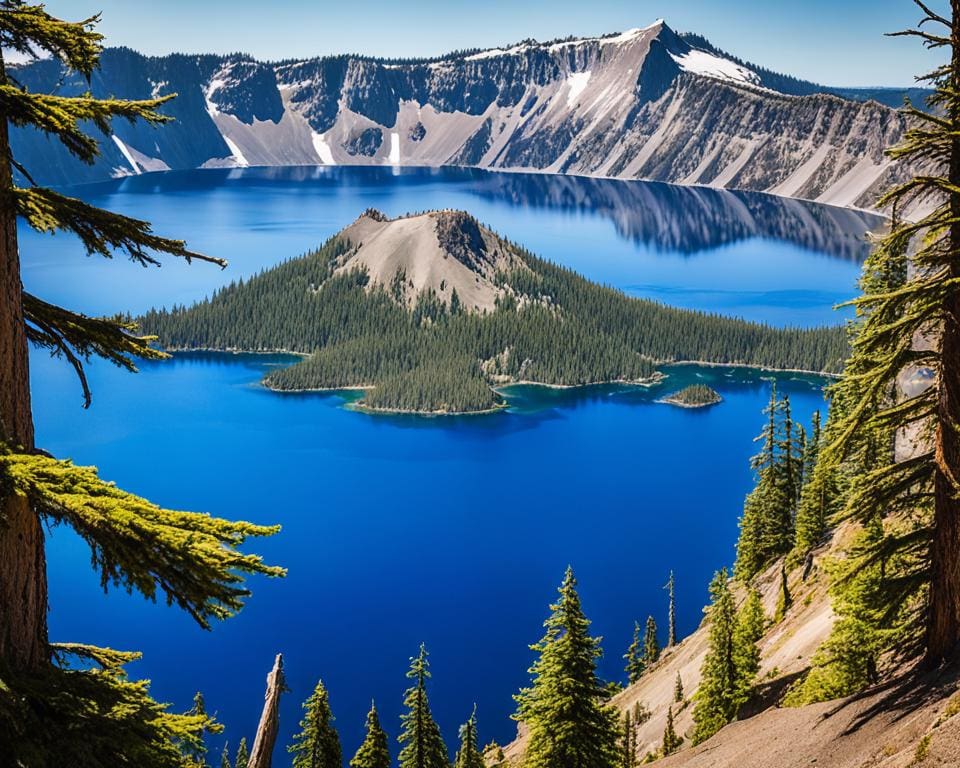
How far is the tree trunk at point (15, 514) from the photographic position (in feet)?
45.0

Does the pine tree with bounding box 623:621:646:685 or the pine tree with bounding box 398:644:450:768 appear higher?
the pine tree with bounding box 623:621:646:685

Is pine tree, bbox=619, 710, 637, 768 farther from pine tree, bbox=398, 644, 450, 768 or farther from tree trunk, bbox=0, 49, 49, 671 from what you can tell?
tree trunk, bbox=0, 49, 49, 671

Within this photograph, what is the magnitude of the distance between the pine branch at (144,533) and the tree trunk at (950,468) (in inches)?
750

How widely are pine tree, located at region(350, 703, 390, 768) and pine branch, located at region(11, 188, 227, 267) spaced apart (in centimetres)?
4953

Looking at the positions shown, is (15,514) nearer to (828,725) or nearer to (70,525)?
(70,525)

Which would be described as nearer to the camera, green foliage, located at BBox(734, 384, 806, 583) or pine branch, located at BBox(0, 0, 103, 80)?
pine branch, located at BBox(0, 0, 103, 80)

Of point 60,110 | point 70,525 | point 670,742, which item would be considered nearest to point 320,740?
point 670,742

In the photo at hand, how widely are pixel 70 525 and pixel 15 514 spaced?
0.71 m

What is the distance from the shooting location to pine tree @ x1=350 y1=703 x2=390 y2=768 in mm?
60344

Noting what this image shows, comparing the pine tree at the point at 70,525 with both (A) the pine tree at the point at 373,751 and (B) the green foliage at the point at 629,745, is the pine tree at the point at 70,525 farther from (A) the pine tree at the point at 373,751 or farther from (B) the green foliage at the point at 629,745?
(B) the green foliage at the point at 629,745

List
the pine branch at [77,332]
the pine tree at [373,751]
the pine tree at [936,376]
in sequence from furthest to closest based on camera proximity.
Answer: the pine tree at [373,751]
the pine tree at [936,376]
the pine branch at [77,332]

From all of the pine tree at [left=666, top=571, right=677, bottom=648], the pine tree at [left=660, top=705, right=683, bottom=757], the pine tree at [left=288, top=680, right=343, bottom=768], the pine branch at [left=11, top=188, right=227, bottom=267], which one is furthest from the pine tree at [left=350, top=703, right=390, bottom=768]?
the pine tree at [left=666, top=571, right=677, bottom=648]

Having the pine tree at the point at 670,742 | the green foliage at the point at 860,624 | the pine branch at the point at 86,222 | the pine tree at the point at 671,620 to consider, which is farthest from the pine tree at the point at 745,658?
the pine tree at the point at 671,620

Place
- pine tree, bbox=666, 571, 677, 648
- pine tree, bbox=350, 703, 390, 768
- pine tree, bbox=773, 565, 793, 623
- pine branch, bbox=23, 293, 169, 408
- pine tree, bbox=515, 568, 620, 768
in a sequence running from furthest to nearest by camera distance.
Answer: pine tree, bbox=666, 571, 677, 648 → pine tree, bbox=773, 565, 793, 623 → pine tree, bbox=350, 703, 390, 768 → pine tree, bbox=515, 568, 620, 768 → pine branch, bbox=23, 293, 169, 408
